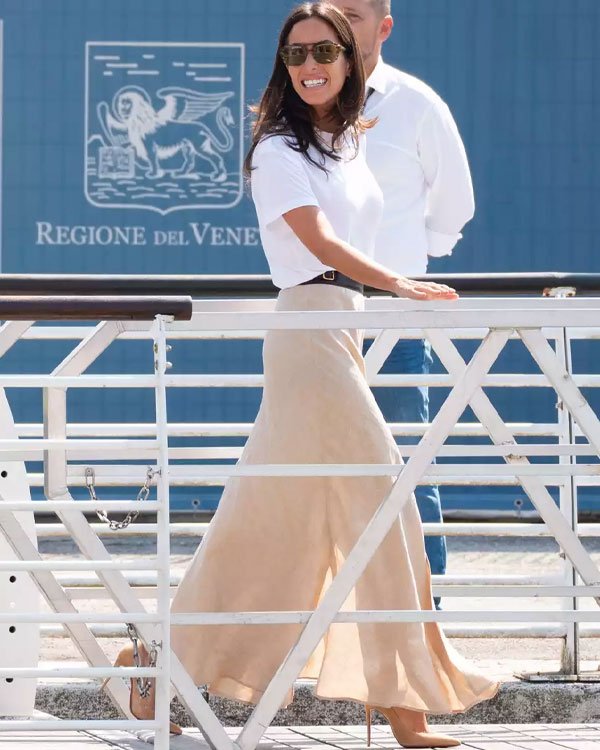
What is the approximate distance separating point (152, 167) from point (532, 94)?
83.0 inches

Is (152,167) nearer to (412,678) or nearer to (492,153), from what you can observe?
(492,153)

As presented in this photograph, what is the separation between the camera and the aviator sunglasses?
12.3ft

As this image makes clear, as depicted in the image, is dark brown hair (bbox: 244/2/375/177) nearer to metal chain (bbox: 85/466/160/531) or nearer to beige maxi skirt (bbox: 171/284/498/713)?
beige maxi skirt (bbox: 171/284/498/713)

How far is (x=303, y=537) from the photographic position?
3680 mm

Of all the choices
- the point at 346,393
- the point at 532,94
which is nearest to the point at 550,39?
the point at 532,94

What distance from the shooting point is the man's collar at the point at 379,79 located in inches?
192

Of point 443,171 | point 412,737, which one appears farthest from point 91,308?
point 443,171

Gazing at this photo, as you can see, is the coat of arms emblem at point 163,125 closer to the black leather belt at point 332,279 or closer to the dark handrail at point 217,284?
the dark handrail at point 217,284

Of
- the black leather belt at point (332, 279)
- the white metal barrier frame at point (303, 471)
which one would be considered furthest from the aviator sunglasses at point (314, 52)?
the white metal barrier frame at point (303, 471)

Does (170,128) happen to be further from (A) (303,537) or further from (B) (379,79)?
(A) (303,537)

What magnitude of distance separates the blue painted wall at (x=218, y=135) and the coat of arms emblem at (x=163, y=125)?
1 centimetres

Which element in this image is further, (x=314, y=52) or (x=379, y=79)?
(x=379, y=79)

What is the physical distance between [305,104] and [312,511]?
3.01ft

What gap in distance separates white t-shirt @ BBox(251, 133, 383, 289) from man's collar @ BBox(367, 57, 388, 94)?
1094 mm
